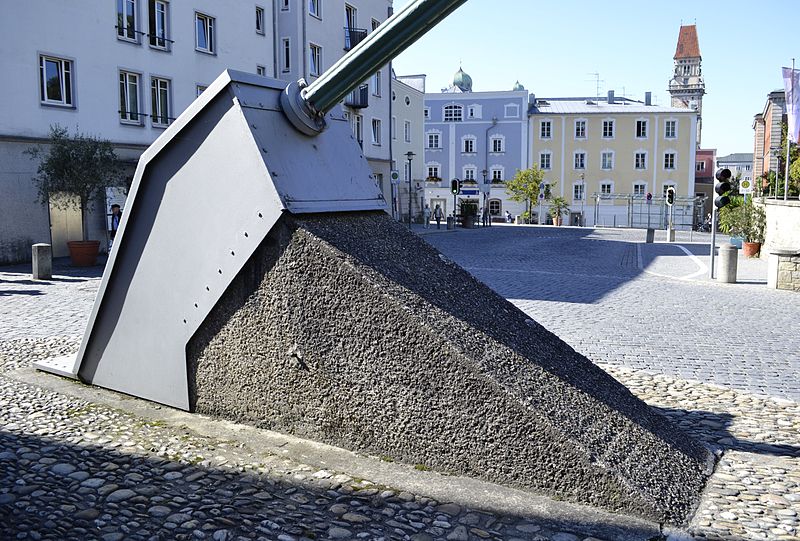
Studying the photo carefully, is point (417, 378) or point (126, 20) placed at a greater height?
point (126, 20)

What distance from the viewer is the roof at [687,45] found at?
115812 mm

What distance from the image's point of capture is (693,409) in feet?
19.2

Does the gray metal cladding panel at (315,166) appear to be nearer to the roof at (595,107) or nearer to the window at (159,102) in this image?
the window at (159,102)

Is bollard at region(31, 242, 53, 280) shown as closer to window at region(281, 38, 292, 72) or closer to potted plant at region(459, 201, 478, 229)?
window at region(281, 38, 292, 72)

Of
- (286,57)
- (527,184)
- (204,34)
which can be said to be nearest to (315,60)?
(286,57)

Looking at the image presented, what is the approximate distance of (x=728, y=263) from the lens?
16312 millimetres

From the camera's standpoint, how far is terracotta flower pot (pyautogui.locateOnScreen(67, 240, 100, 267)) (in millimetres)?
19359

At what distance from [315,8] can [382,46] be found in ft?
112

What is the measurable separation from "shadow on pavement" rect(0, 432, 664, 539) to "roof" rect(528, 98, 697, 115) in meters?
66.1

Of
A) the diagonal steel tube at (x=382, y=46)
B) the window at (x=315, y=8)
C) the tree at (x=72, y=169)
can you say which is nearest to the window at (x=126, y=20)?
the tree at (x=72, y=169)

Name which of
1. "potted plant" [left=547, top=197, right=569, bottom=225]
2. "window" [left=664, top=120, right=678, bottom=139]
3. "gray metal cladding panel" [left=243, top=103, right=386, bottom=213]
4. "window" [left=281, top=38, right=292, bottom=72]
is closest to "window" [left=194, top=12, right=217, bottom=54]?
"window" [left=281, top=38, right=292, bottom=72]

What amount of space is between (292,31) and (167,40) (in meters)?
9.95

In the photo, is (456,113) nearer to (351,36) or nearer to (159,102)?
(351,36)

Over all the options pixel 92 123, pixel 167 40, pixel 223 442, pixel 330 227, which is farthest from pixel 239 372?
pixel 167 40
